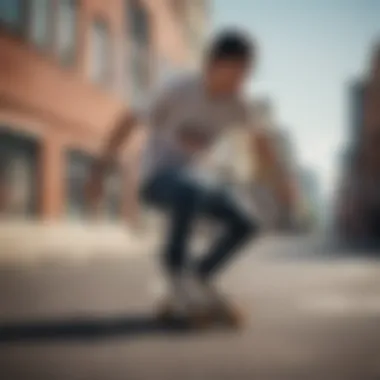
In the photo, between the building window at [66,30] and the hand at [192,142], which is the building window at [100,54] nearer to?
the building window at [66,30]

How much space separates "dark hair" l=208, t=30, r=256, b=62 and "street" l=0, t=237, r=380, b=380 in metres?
0.61

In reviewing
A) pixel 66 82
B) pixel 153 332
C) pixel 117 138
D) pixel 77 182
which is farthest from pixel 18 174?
pixel 153 332

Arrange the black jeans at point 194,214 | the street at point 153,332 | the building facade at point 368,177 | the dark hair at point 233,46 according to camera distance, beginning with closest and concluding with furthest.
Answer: the street at point 153,332 < the dark hair at point 233,46 < the black jeans at point 194,214 < the building facade at point 368,177

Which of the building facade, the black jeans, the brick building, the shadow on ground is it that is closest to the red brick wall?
the brick building

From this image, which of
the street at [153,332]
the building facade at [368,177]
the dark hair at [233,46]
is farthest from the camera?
the building facade at [368,177]

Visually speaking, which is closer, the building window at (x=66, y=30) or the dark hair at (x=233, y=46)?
the dark hair at (x=233, y=46)

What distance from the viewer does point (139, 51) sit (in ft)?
6.54

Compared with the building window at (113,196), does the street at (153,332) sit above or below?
below

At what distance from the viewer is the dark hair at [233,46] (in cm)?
173

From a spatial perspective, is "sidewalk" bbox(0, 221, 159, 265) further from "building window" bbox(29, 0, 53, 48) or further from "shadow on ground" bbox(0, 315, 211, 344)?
"building window" bbox(29, 0, 53, 48)

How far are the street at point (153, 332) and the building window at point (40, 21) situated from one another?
22.5 inches

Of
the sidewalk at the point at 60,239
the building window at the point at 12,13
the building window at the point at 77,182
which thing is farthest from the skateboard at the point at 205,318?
the building window at the point at 12,13

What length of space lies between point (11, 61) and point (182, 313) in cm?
70

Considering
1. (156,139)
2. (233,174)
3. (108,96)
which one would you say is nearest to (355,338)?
(233,174)
